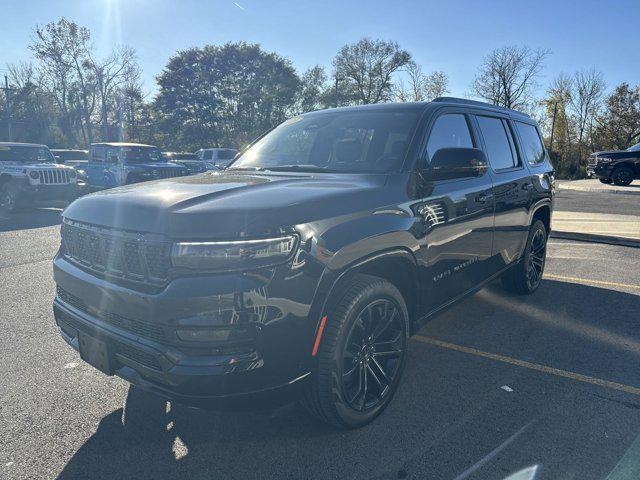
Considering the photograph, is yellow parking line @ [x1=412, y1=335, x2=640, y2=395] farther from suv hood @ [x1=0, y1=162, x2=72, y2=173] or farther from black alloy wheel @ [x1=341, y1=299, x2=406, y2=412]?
suv hood @ [x1=0, y1=162, x2=72, y2=173]

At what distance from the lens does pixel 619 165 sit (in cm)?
1998

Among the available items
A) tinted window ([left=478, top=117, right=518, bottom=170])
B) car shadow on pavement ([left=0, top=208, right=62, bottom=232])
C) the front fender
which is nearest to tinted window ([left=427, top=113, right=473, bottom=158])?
tinted window ([left=478, top=117, right=518, bottom=170])

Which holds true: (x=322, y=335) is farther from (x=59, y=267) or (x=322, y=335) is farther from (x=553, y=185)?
(x=553, y=185)

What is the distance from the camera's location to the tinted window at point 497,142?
13.2ft

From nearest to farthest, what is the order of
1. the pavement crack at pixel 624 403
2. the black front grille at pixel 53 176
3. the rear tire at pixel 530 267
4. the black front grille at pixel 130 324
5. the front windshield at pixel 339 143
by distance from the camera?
the black front grille at pixel 130 324 → the pavement crack at pixel 624 403 → the front windshield at pixel 339 143 → the rear tire at pixel 530 267 → the black front grille at pixel 53 176

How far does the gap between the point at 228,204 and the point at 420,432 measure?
5.47 feet

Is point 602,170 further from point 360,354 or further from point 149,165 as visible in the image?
point 360,354

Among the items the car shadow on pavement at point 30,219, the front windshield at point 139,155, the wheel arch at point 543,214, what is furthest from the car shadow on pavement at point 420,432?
the front windshield at point 139,155

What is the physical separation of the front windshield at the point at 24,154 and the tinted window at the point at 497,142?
13.8 metres

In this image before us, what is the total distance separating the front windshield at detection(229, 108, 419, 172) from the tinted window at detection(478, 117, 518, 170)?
3.36 feet

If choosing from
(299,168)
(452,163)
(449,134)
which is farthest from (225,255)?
(449,134)

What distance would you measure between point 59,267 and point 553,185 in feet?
17.0

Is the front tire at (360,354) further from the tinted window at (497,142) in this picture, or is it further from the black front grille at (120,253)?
the tinted window at (497,142)

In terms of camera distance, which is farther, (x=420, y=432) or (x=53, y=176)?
Answer: (x=53, y=176)
